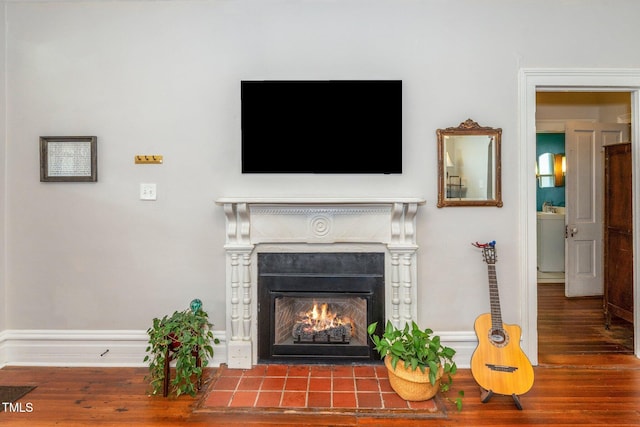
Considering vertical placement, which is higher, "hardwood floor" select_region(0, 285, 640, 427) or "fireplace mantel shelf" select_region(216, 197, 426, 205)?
"fireplace mantel shelf" select_region(216, 197, 426, 205)

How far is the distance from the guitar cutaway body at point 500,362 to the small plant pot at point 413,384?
0.90 feet

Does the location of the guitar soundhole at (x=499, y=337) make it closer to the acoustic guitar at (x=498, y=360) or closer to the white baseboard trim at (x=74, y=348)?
the acoustic guitar at (x=498, y=360)

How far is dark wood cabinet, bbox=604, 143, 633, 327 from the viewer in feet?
11.3

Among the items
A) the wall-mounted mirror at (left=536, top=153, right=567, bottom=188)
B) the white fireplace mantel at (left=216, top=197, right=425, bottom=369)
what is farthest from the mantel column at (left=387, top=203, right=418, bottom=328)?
the wall-mounted mirror at (left=536, top=153, right=567, bottom=188)

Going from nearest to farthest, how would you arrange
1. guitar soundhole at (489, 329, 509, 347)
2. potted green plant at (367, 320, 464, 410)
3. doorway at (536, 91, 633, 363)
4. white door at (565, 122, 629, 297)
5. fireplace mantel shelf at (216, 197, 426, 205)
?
potted green plant at (367, 320, 464, 410), guitar soundhole at (489, 329, 509, 347), fireplace mantel shelf at (216, 197, 426, 205), doorway at (536, 91, 633, 363), white door at (565, 122, 629, 297)

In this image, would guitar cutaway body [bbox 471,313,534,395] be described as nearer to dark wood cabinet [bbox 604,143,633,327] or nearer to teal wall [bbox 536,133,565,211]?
dark wood cabinet [bbox 604,143,633,327]

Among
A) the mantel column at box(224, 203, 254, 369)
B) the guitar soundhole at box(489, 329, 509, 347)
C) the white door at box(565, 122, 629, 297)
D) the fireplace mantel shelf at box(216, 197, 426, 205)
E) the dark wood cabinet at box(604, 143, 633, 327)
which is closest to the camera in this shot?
the guitar soundhole at box(489, 329, 509, 347)

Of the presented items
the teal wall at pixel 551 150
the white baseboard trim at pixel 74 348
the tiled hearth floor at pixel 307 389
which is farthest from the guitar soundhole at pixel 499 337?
the teal wall at pixel 551 150

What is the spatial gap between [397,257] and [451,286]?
45 centimetres

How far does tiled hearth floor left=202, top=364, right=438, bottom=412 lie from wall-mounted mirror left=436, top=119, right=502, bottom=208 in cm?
127

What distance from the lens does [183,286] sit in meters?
2.88

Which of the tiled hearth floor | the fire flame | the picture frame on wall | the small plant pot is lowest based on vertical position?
the tiled hearth floor

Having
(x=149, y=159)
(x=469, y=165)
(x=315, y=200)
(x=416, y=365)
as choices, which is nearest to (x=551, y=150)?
(x=469, y=165)

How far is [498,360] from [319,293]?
1.18m
